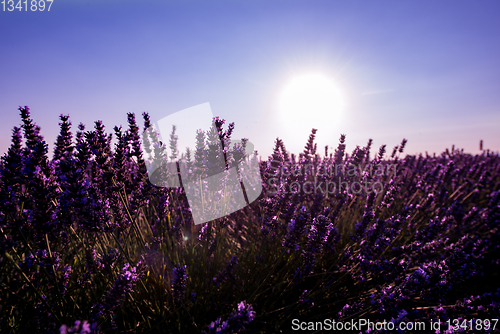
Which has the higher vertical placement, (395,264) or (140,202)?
(140,202)

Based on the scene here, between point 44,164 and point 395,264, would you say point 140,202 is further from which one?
point 395,264

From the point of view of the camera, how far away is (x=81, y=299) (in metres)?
2.05

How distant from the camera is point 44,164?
164 centimetres

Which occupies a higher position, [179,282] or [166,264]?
[179,282]

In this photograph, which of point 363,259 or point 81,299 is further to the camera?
point 363,259

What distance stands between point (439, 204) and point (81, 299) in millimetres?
5915

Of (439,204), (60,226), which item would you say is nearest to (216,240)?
(60,226)

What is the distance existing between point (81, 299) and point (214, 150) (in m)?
1.74

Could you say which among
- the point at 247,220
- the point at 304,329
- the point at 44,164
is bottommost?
the point at 304,329

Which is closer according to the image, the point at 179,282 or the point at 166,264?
the point at 179,282

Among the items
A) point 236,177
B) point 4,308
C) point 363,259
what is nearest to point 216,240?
point 236,177

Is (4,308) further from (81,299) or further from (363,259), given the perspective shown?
(363,259)

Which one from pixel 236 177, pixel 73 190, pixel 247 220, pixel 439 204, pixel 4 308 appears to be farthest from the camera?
pixel 439 204

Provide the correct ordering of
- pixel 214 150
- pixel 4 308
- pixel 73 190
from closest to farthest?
pixel 73 190, pixel 4 308, pixel 214 150
